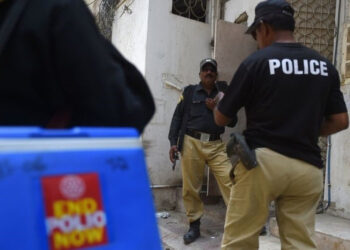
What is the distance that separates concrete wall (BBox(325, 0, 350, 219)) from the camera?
12.8ft

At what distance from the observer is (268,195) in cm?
220

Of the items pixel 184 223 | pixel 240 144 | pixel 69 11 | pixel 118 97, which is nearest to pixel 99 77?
pixel 118 97

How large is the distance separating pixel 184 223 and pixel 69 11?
4259 mm

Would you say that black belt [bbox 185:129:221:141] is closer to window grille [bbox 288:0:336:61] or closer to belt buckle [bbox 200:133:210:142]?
belt buckle [bbox 200:133:210:142]

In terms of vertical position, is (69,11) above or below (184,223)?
above

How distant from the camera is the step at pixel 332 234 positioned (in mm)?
3253

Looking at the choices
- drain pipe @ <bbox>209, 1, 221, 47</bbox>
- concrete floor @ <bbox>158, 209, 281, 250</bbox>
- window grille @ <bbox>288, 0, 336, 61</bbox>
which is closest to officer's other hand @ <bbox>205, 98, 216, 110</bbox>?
window grille @ <bbox>288, 0, 336, 61</bbox>

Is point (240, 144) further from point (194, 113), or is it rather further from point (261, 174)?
point (194, 113)

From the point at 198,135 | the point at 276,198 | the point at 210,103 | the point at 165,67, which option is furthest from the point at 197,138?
the point at 276,198

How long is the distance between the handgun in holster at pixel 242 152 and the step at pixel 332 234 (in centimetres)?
152

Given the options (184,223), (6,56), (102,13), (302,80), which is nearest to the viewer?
(6,56)

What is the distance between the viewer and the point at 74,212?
2.71ft

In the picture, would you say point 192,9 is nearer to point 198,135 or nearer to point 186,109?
point 186,109

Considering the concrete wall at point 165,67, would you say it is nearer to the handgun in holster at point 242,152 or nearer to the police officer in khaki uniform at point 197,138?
the police officer in khaki uniform at point 197,138
